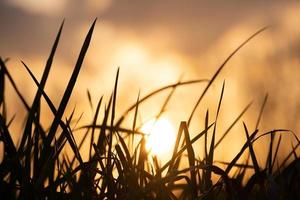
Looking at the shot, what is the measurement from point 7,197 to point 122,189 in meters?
0.23

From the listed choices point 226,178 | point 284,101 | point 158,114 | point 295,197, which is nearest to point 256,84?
point 284,101

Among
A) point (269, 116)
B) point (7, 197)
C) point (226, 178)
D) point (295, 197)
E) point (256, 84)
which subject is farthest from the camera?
point (256, 84)

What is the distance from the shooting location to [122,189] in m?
0.96

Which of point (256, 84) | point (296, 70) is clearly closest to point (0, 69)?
point (256, 84)

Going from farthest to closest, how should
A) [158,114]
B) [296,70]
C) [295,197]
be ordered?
1. [296,70]
2. [158,114]
3. [295,197]

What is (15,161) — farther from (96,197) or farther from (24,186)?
(96,197)

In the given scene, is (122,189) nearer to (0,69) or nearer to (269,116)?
(0,69)

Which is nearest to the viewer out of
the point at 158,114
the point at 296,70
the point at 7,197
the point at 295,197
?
the point at 7,197

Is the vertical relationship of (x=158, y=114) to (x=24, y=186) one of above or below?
above

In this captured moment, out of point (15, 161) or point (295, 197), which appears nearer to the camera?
point (15, 161)

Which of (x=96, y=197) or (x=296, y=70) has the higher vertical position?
(x=296, y=70)

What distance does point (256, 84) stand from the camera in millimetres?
3617

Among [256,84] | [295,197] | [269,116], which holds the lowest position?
[295,197]

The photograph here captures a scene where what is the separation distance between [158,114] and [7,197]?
2.07 ft
